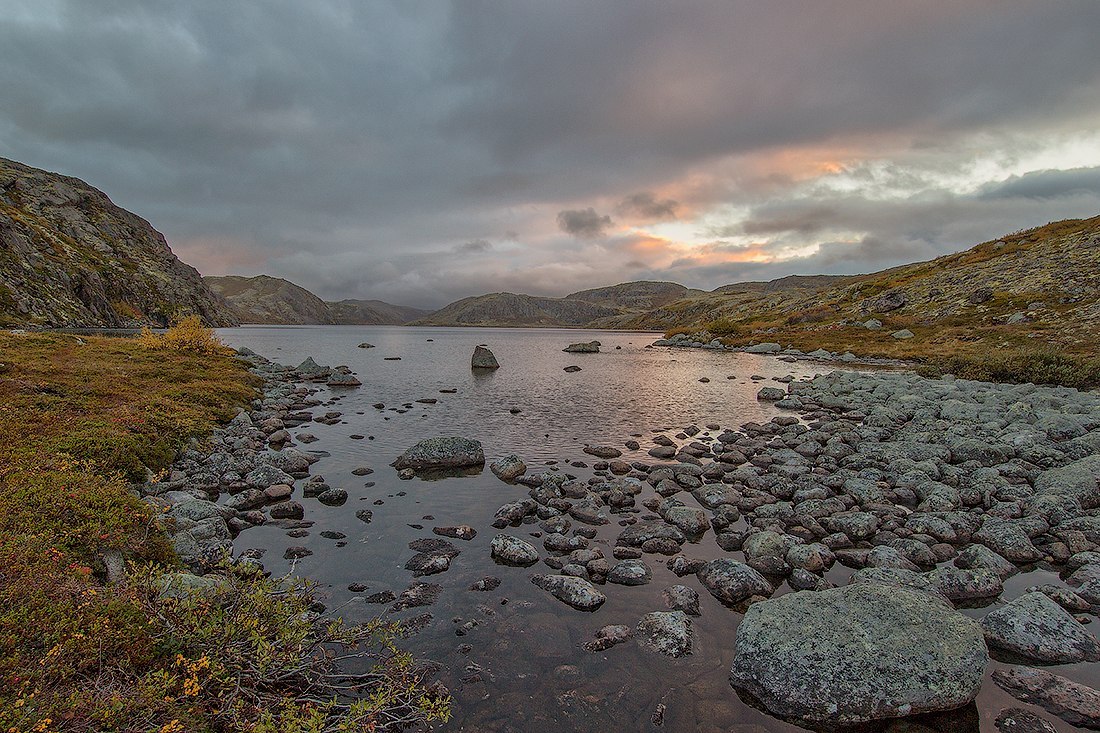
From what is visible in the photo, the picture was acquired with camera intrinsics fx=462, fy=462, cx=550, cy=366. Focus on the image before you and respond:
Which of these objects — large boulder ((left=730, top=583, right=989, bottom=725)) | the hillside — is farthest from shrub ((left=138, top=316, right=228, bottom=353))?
the hillside

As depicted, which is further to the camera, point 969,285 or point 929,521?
point 969,285

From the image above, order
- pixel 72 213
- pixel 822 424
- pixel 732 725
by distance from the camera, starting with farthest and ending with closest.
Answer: pixel 72 213, pixel 822 424, pixel 732 725

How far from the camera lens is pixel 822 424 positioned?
3050cm

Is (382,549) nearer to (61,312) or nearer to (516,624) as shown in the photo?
(516,624)

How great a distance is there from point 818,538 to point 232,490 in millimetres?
A: 21891

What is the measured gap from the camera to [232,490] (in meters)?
18.6

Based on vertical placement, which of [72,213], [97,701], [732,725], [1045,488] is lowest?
[732,725]

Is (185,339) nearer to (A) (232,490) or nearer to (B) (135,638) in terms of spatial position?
(A) (232,490)

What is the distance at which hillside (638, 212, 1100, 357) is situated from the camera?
65438 millimetres

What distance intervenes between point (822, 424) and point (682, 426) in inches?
350

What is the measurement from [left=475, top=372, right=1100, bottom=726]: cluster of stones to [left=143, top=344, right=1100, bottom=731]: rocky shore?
0.05 metres

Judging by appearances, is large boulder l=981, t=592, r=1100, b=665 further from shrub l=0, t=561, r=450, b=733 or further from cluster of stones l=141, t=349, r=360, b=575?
cluster of stones l=141, t=349, r=360, b=575

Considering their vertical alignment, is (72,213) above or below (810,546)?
above

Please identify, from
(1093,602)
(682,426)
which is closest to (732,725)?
(1093,602)
